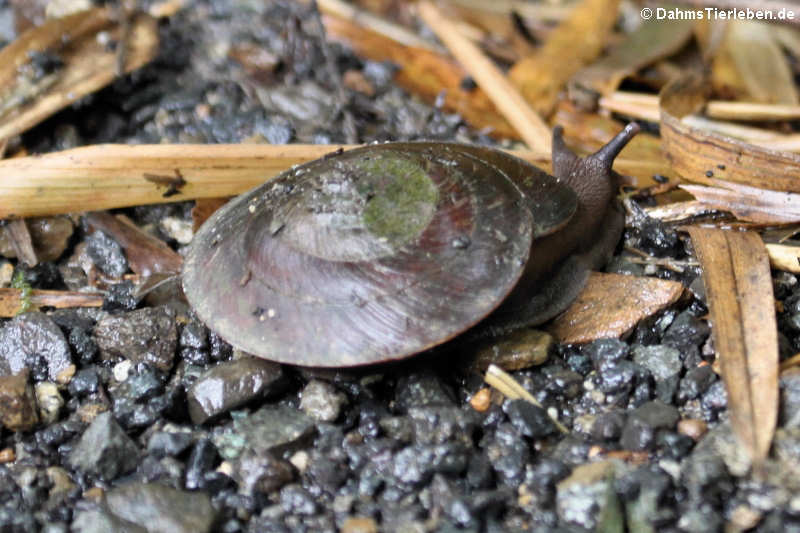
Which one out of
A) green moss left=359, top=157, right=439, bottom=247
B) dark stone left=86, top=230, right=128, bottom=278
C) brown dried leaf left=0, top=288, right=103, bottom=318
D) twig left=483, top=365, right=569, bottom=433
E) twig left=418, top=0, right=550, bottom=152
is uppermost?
green moss left=359, top=157, right=439, bottom=247

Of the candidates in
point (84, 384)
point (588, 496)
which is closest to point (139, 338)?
point (84, 384)

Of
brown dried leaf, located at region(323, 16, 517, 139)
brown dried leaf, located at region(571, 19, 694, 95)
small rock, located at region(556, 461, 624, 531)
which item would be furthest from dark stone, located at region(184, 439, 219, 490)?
brown dried leaf, located at region(571, 19, 694, 95)

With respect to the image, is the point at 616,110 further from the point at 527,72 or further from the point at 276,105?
the point at 276,105

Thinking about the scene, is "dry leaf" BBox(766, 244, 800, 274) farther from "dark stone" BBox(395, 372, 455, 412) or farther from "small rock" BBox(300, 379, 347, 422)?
"small rock" BBox(300, 379, 347, 422)

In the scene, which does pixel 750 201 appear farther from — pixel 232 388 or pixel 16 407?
pixel 16 407

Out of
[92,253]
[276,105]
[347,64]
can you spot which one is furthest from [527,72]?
[92,253]

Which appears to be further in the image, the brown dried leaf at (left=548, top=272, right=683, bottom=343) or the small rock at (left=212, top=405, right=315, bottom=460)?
the brown dried leaf at (left=548, top=272, right=683, bottom=343)
